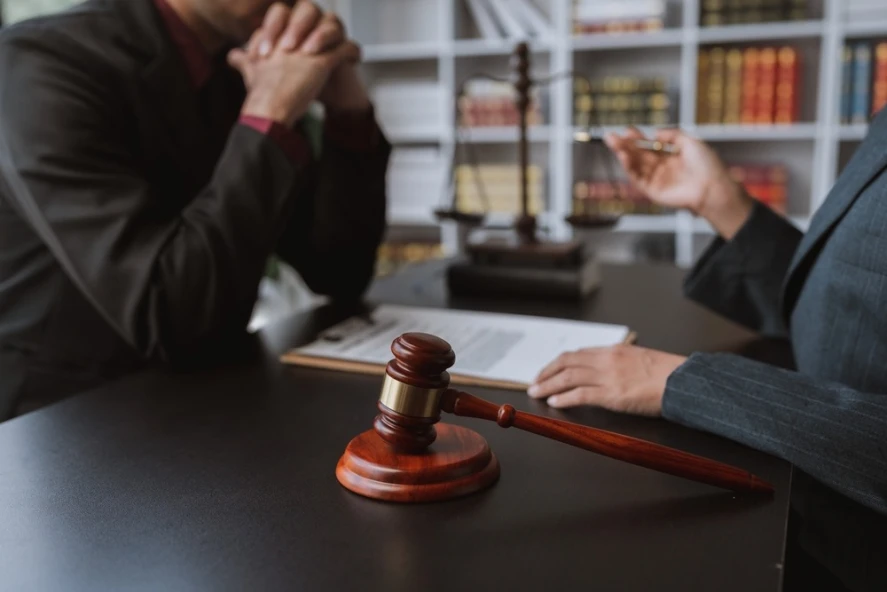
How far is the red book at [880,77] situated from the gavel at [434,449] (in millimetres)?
2868

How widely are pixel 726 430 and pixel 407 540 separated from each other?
1.07ft

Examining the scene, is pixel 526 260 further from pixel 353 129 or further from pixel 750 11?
pixel 750 11

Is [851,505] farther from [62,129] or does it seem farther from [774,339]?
[62,129]

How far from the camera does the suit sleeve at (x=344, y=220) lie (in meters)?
1.41

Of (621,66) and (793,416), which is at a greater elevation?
(621,66)

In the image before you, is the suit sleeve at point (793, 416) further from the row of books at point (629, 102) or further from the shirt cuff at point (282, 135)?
the row of books at point (629, 102)

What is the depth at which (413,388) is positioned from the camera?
0.60 m

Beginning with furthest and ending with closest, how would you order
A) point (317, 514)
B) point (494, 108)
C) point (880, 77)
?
point (494, 108), point (880, 77), point (317, 514)

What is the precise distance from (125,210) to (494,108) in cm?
266

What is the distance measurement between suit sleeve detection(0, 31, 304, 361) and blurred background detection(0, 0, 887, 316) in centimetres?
188

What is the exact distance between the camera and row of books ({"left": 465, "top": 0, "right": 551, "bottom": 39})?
336cm

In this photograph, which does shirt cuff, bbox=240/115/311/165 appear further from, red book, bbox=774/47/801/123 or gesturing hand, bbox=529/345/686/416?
red book, bbox=774/47/801/123

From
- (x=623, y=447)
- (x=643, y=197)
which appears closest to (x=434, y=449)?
(x=623, y=447)

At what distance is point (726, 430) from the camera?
2.36ft
